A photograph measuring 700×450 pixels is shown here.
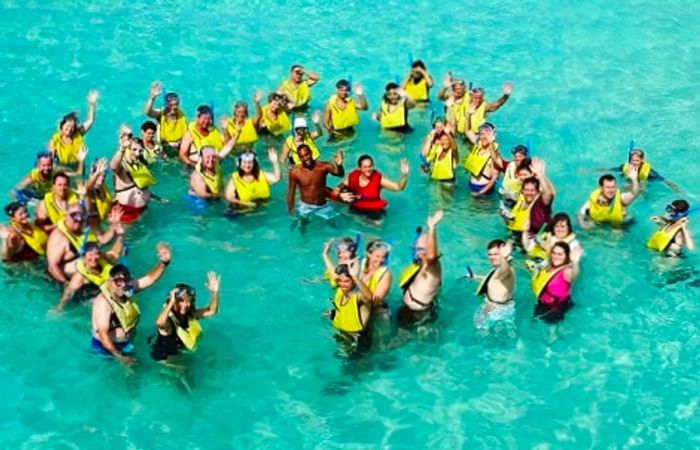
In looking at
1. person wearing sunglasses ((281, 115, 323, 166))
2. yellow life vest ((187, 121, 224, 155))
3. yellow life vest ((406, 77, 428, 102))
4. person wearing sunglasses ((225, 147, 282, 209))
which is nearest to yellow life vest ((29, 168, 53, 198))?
yellow life vest ((187, 121, 224, 155))

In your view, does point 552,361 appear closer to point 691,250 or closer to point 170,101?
point 691,250

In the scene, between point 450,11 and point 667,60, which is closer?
point 667,60

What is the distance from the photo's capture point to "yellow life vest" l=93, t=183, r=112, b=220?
38.0ft

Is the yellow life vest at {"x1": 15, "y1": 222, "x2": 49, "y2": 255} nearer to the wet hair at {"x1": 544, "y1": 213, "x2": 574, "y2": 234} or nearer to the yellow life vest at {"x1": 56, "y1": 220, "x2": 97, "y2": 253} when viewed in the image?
the yellow life vest at {"x1": 56, "y1": 220, "x2": 97, "y2": 253}

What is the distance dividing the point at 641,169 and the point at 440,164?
2859mm

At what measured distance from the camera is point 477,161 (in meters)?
12.8

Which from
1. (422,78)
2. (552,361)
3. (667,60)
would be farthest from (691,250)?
(667,60)

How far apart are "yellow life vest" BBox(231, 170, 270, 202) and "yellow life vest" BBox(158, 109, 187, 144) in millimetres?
1732

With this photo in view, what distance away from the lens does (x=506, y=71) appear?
1733cm

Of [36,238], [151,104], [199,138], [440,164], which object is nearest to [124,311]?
[36,238]

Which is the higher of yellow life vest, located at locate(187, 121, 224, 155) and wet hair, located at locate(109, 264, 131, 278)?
yellow life vest, located at locate(187, 121, 224, 155)

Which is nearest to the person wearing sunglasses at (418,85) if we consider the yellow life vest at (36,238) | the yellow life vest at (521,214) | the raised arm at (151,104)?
the yellow life vest at (521,214)

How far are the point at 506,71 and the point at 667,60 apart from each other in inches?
127

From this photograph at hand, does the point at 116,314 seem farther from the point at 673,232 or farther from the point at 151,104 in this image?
the point at 673,232
